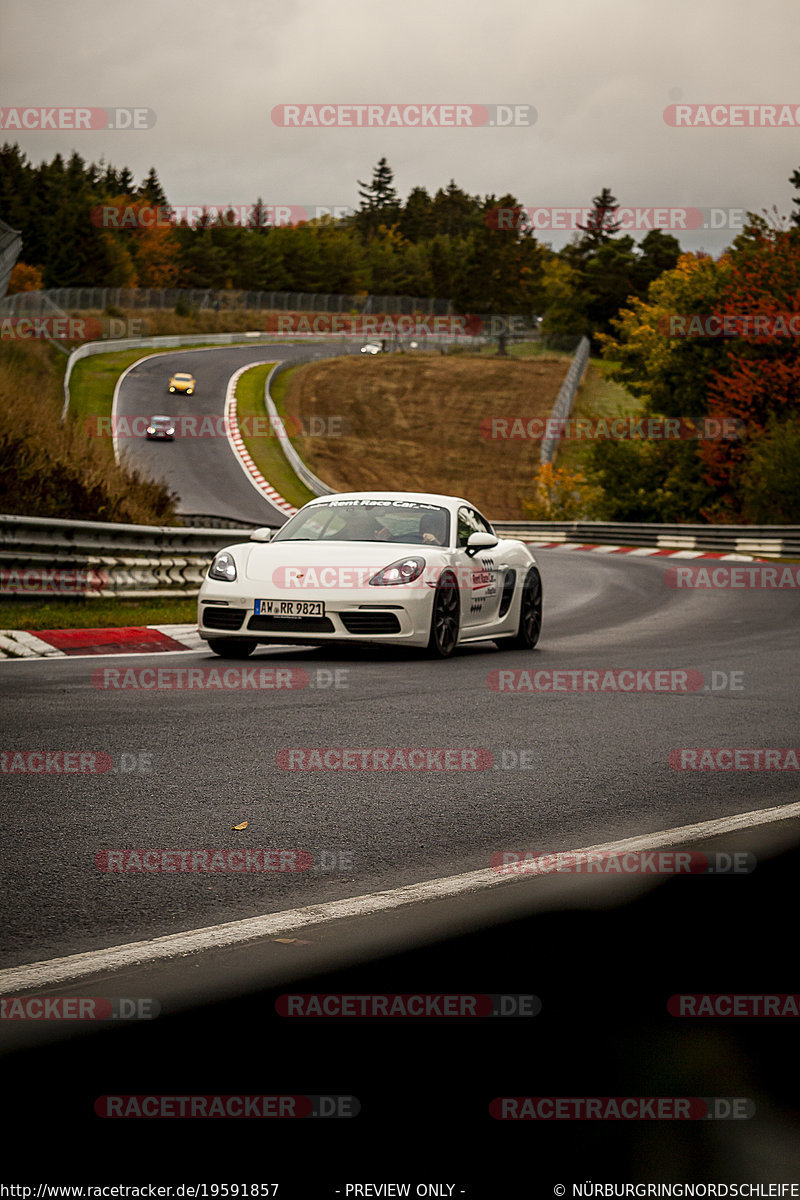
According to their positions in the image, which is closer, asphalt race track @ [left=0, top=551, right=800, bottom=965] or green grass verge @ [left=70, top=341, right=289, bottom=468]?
asphalt race track @ [left=0, top=551, right=800, bottom=965]

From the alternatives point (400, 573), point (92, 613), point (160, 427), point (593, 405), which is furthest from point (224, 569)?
point (593, 405)

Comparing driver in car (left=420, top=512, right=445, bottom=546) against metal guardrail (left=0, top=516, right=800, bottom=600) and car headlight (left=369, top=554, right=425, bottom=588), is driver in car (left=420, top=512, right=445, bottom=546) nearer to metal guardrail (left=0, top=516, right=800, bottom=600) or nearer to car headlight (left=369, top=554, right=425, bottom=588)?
car headlight (left=369, top=554, right=425, bottom=588)

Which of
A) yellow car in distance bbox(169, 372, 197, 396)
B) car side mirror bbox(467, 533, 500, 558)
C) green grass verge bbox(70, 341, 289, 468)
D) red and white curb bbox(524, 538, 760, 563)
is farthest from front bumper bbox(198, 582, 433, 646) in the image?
yellow car in distance bbox(169, 372, 197, 396)

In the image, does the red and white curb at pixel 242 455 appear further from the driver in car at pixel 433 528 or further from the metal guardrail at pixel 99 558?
the driver in car at pixel 433 528

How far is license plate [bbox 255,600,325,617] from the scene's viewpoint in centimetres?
1137

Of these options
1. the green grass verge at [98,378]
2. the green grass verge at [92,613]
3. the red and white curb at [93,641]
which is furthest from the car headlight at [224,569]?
the green grass verge at [98,378]

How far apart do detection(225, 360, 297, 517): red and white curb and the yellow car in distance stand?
1849mm

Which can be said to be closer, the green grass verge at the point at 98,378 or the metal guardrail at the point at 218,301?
the green grass verge at the point at 98,378

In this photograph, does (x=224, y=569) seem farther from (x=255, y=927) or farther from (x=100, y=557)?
(x=255, y=927)

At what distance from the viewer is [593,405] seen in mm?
78250

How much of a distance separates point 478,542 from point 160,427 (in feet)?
159

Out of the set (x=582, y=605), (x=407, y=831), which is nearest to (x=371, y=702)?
(x=407, y=831)

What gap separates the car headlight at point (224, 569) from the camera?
38.3ft

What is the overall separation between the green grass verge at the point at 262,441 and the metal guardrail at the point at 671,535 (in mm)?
9295
